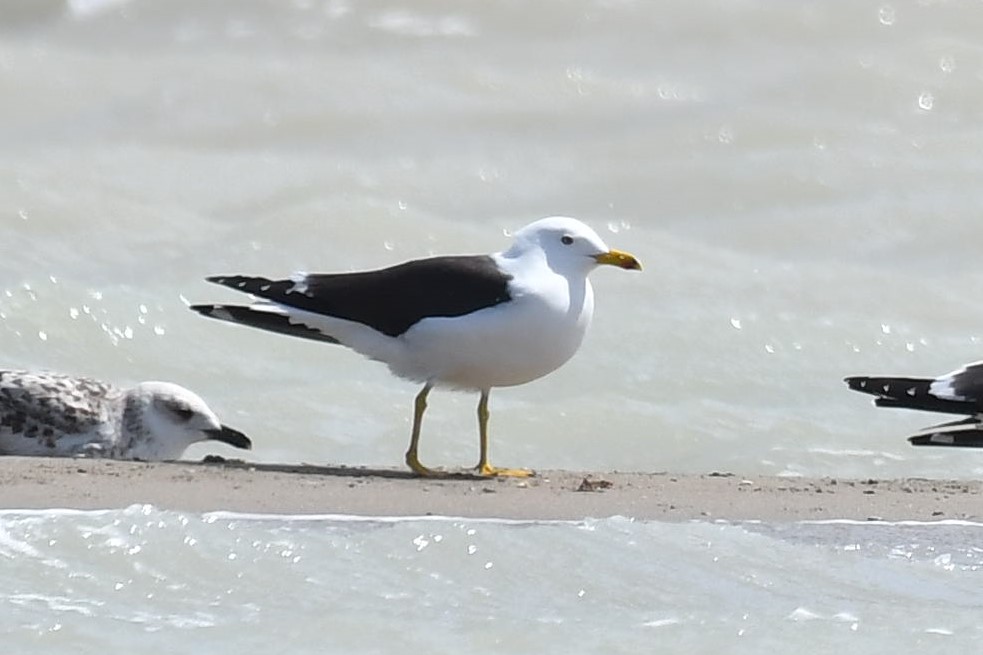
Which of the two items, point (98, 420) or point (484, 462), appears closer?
point (484, 462)

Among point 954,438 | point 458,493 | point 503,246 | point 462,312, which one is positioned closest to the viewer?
point 458,493

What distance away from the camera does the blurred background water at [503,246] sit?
16.3 feet

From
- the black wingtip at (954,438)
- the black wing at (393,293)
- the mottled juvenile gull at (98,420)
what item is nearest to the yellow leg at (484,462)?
the black wing at (393,293)

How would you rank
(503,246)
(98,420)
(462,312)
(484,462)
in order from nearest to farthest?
(462,312) → (484,462) → (98,420) → (503,246)

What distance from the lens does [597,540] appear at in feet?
18.0

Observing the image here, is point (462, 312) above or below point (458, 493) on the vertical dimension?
above

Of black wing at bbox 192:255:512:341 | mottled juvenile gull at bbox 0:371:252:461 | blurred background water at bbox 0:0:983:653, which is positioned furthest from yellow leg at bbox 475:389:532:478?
blurred background water at bbox 0:0:983:653

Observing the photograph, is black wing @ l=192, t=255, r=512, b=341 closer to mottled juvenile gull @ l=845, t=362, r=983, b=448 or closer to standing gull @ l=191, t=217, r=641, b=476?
standing gull @ l=191, t=217, r=641, b=476

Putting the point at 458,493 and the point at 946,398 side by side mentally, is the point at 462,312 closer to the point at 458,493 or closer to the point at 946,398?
the point at 458,493

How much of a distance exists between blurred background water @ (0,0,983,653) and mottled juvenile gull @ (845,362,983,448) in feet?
3.60

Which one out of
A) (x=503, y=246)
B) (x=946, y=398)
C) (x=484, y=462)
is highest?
(x=503, y=246)

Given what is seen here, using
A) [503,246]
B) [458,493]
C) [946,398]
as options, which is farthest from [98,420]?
[503,246]

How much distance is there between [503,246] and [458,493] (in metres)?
6.25

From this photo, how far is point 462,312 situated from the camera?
674 cm
